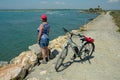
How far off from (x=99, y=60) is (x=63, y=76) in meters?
2.66

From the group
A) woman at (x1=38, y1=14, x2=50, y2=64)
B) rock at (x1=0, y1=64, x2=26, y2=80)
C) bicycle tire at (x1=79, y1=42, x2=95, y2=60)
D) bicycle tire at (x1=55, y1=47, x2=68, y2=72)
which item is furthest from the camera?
bicycle tire at (x1=79, y1=42, x2=95, y2=60)

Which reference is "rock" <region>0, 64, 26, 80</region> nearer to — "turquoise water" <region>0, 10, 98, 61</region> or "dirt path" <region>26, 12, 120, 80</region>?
"dirt path" <region>26, 12, 120, 80</region>

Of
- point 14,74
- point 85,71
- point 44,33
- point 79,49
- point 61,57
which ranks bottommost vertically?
point 14,74

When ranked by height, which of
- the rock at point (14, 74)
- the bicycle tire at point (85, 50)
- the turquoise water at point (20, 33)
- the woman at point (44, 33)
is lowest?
the turquoise water at point (20, 33)

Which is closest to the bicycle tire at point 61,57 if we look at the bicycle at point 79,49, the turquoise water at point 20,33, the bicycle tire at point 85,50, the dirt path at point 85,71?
the bicycle at point 79,49

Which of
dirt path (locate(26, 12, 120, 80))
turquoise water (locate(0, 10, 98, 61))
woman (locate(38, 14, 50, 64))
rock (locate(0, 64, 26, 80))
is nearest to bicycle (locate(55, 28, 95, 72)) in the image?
dirt path (locate(26, 12, 120, 80))

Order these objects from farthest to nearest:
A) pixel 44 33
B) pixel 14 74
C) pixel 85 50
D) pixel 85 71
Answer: pixel 85 50 < pixel 44 33 < pixel 85 71 < pixel 14 74

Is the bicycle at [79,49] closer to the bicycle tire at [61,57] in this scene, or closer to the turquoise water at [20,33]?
the bicycle tire at [61,57]

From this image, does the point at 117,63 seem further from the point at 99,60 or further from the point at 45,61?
the point at 45,61

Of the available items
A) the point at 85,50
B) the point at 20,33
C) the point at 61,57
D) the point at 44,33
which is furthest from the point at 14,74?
the point at 20,33

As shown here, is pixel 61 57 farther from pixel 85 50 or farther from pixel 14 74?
pixel 14 74

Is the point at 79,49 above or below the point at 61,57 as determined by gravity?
above

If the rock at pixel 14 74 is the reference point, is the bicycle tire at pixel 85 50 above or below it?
above

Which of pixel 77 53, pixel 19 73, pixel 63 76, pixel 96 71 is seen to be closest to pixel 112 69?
pixel 96 71
